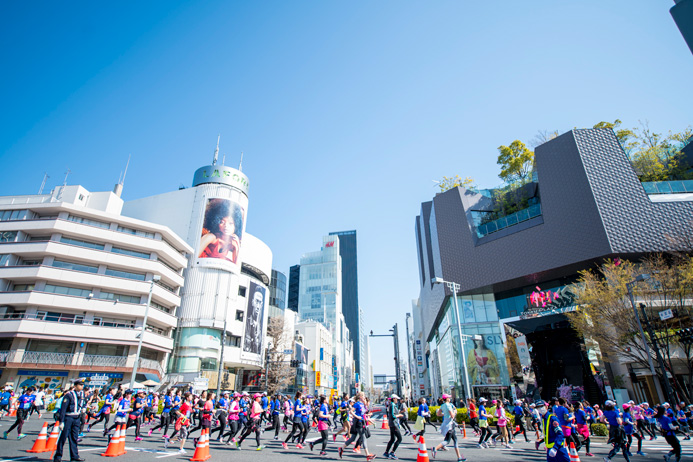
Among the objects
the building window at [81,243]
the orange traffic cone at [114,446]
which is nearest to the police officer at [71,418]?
the orange traffic cone at [114,446]

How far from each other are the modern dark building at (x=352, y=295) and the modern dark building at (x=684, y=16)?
546 feet

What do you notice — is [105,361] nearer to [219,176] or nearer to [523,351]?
[219,176]

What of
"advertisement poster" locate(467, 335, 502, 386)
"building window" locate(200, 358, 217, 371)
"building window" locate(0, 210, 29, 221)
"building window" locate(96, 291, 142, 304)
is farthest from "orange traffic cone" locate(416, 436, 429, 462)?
"building window" locate(0, 210, 29, 221)

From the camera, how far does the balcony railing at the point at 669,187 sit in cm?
3150

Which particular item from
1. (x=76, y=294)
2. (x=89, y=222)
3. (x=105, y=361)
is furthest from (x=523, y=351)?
(x=89, y=222)

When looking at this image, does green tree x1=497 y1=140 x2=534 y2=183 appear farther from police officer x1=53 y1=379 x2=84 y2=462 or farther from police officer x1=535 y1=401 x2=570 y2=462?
police officer x1=53 y1=379 x2=84 y2=462

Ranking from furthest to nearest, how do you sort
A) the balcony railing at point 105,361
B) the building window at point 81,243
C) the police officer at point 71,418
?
the building window at point 81,243
the balcony railing at point 105,361
the police officer at point 71,418

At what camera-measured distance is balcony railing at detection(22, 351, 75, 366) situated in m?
30.6

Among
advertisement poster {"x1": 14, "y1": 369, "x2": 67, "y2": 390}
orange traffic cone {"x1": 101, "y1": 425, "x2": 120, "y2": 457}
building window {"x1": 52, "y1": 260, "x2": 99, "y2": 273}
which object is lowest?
orange traffic cone {"x1": 101, "y1": 425, "x2": 120, "y2": 457}

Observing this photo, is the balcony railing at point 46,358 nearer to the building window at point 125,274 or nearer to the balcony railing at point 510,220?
the building window at point 125,274

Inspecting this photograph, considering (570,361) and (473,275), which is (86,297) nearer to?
(473,275)

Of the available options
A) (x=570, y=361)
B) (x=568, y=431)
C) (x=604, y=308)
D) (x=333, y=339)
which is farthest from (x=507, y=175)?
(x=333, y=339)

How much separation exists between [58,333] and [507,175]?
52119mm

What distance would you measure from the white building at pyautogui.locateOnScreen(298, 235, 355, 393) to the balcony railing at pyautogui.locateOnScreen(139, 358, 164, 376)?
64704 mm
